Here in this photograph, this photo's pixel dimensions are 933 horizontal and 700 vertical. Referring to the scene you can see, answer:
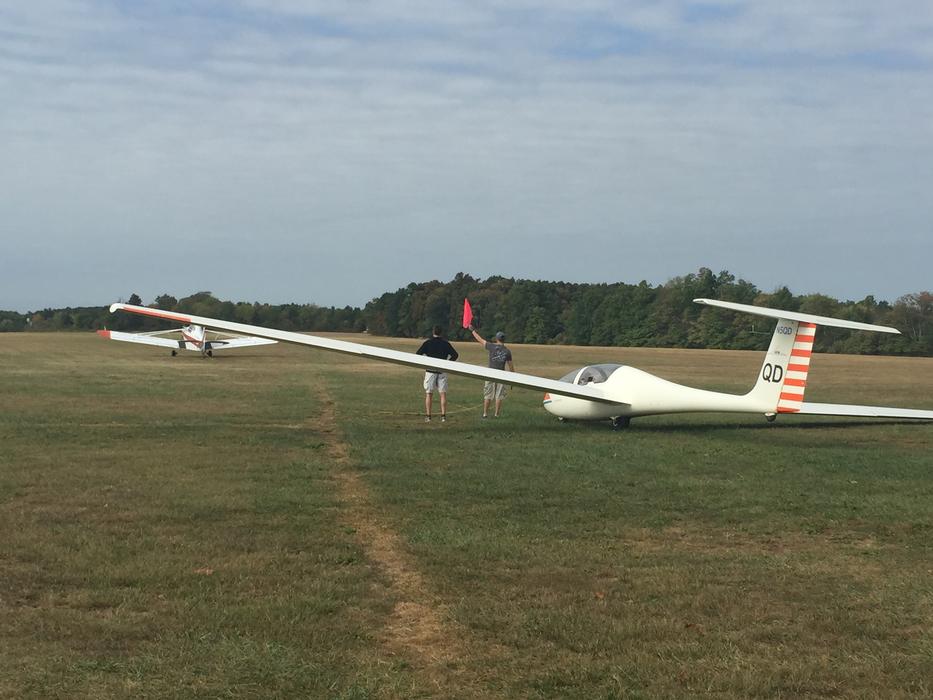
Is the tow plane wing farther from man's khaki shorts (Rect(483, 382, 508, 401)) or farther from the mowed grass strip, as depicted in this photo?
the mowed grass strip

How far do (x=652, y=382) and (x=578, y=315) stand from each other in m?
94.4

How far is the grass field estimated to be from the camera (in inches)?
185

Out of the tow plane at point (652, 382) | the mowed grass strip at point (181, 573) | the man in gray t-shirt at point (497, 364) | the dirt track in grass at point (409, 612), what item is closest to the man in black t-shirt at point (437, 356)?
the man in gray t-shirt at point (497, 364)

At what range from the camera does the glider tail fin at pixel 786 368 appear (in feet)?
47.7

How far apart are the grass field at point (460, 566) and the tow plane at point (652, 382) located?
29.9 inches

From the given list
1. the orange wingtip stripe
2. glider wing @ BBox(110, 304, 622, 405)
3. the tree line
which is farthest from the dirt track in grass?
the tree line

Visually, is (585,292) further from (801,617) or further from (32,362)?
(801,617)

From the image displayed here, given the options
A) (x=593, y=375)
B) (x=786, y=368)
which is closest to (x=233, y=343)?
(x=593, y=375)

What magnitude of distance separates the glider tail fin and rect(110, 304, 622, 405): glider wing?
7.86 feet

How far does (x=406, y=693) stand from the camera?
4.45 m

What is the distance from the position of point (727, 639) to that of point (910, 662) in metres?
0.89

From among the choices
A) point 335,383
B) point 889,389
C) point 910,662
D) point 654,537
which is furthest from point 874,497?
point 889,389

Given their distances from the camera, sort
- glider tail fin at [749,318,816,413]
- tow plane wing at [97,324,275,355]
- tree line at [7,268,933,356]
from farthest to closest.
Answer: tree line at [7,268,933,356] → tow plane wing at [97,324,275,355] → glider tail fin at [749,318,816,413]

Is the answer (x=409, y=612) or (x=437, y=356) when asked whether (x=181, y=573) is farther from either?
(x=437, y=356)
